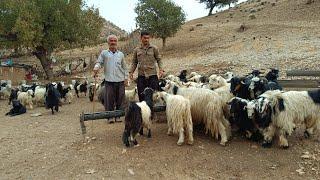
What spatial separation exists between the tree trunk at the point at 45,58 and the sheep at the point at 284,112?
814 inches

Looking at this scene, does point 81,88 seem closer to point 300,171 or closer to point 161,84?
point 161,84

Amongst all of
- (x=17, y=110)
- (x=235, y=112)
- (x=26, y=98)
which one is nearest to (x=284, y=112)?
(x=235, y=112)

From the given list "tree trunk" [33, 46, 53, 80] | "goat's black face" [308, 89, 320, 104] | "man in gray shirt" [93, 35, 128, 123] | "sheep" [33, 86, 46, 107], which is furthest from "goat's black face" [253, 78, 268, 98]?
"tree trunk" [33, 46, 53, 80]

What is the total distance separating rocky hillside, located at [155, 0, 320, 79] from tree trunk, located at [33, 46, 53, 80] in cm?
770

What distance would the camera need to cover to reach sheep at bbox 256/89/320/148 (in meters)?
7.21

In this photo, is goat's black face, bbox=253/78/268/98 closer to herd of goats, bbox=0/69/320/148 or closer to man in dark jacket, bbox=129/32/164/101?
herd of goats, bbox=0/69/320/148

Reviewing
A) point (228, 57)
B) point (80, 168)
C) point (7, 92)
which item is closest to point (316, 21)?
point (228, 57)

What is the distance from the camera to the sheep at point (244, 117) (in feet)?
24.5

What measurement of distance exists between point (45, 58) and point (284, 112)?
69.9 ft

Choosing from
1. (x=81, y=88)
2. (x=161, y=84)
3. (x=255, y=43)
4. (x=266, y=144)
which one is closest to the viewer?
(x=266, y=144)

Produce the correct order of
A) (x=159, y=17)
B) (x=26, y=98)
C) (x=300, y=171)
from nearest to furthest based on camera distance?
(x=300, y=171) < (x=26, y=98) < (x=159, y=17)

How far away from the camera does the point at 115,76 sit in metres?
8.87

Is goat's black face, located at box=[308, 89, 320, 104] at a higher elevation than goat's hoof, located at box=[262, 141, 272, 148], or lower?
higher

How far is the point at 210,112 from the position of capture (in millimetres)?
7727
